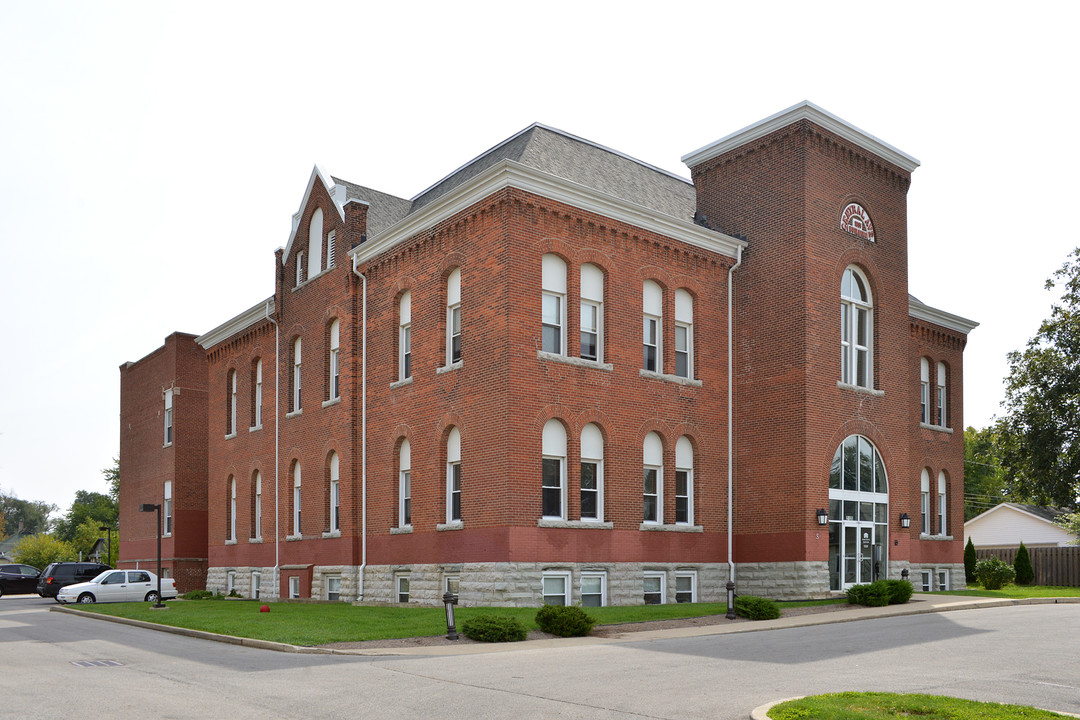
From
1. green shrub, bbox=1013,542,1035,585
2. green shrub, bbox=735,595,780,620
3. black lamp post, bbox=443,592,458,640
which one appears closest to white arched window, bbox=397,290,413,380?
black lamp post, bbox=443,592,458,640

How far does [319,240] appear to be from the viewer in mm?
34938

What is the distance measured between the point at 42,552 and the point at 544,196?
67.0 m

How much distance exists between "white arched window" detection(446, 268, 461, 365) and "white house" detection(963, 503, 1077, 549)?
171ft

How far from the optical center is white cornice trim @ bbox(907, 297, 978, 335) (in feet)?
119

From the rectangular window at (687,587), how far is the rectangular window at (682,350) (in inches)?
226

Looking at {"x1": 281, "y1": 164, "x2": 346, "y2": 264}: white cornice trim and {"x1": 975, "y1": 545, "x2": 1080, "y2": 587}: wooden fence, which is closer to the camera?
{"x1": 281, "y1": 164, "x2": 346, "y2": 264}: white cornice trim

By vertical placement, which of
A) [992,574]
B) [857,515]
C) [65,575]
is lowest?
[65,575]

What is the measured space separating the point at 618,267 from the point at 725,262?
457 cm

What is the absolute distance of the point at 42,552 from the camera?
254 ft

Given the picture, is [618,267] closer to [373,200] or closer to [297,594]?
[373,200]

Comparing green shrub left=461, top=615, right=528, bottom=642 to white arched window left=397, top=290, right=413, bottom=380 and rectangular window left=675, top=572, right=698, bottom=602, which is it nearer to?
rectangular window left=675, top=572, right=698, bottom=602

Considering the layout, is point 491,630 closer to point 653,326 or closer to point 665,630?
point 665,630

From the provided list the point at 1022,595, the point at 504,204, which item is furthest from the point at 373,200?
the point at 1022,595

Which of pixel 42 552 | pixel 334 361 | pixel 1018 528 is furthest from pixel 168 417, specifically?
pixel 1018 528
